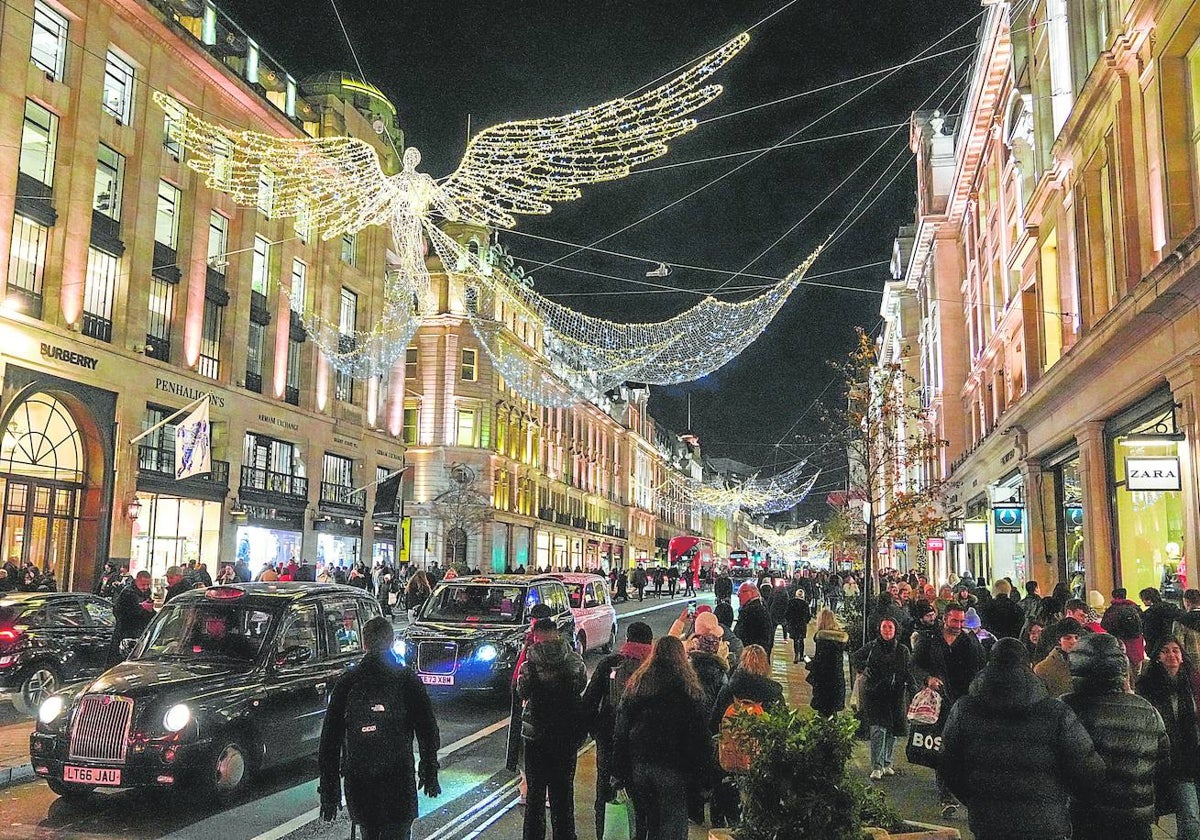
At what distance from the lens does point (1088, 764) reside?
188 inches

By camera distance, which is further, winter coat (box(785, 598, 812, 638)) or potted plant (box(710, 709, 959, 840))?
winter coat (box(785, 598, 812, 638))

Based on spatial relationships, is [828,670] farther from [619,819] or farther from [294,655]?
[294,655]

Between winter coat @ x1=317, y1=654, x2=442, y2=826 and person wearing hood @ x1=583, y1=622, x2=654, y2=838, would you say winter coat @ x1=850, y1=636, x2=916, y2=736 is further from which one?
winter coat @ x1=317, y1=654, x2=442, y2=826

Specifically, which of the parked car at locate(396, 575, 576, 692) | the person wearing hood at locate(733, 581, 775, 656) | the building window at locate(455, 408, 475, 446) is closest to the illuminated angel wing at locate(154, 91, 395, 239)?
the parked car at locate(396, 575, 576, 692)

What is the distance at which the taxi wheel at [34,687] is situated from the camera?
1398 centimetres

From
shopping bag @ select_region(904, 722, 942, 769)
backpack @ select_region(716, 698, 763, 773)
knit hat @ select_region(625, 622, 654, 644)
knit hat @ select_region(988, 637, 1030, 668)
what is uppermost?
knit hat @ select_region(988, 637, 1030, 668)

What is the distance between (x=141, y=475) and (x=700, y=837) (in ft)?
84.4

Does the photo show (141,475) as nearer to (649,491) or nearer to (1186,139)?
(1186,139)

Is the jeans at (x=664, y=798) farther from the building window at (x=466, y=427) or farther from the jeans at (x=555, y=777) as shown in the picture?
the building window at (x=466, y=427)

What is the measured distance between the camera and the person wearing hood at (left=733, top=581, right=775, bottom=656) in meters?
12.5

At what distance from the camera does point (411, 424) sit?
60.2 m

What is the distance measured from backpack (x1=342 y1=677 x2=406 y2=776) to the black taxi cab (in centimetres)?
310

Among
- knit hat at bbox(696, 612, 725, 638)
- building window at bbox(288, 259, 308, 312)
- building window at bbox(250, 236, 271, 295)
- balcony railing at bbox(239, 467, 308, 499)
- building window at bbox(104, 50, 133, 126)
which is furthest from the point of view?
building window at bbox(288, 259, 308, 312)

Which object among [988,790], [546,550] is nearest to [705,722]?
[988,790]
